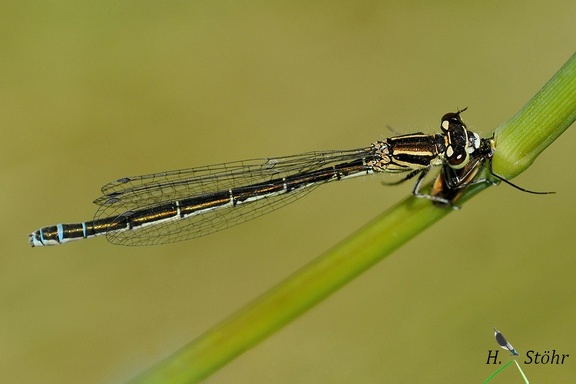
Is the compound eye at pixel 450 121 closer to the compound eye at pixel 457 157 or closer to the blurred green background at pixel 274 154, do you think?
the compound eye at pixel 457 157

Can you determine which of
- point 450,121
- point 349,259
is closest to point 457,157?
point 450,121

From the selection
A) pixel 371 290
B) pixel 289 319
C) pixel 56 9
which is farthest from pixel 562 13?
pixel 289 319

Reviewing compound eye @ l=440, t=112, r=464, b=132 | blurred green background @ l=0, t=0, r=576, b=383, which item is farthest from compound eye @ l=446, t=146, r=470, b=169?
blurred green background @ l=0, t=0, r=576, b=383

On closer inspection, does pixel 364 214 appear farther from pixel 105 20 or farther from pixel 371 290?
pixel 105 20

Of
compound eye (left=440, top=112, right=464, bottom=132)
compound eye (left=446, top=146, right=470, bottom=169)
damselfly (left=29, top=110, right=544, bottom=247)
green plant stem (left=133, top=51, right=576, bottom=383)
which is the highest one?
damselfly (left=29, top=110, right=544, bottom=247)

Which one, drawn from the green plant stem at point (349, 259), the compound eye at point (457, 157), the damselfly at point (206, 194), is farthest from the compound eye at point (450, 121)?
the green plant stem at point (349, 259)

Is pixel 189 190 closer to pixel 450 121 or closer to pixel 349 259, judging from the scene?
pixel 450 121

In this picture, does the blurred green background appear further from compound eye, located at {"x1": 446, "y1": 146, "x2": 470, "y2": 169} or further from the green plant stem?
the green plant stem
